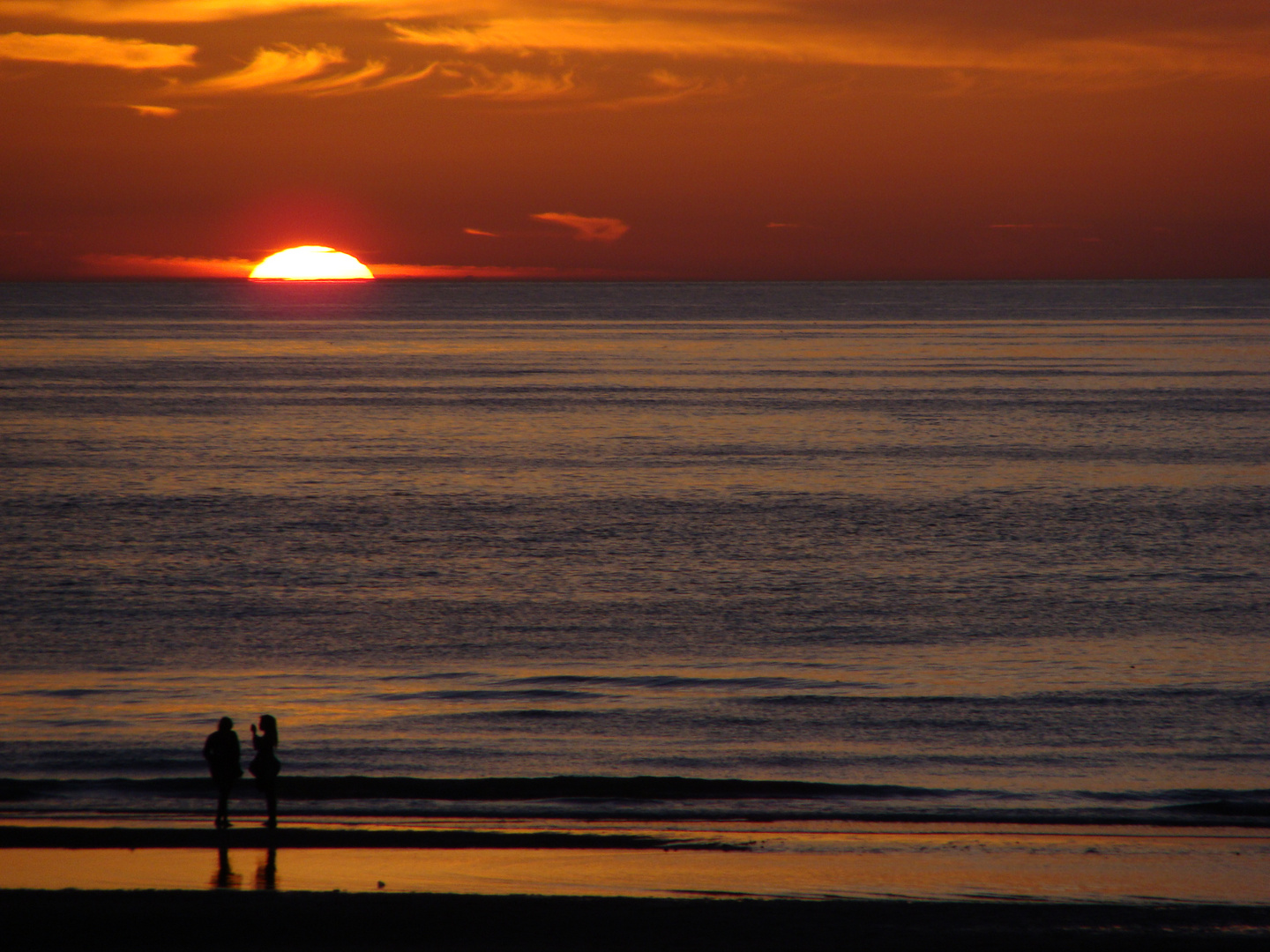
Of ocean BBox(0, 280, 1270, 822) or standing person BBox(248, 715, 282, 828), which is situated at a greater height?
ocean BBox(0, 280, 1270, 822)

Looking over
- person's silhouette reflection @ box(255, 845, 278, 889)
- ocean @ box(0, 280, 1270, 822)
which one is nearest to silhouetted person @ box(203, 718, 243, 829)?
person's silhouette reflection @ box(255, 845, 278, 889)

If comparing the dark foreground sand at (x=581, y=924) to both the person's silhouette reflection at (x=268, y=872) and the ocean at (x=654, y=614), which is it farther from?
the ocean at (x=654, y=614)

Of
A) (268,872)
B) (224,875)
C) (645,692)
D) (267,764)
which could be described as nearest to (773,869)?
(268,872)

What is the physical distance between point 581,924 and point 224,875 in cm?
414

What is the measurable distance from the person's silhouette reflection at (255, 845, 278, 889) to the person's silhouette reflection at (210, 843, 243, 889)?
0.20 meters

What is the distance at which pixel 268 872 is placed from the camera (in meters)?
13.8

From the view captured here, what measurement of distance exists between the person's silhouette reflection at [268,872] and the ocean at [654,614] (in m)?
2.84

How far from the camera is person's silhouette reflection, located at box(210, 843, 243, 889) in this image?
13.2m

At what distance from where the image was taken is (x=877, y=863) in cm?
1459

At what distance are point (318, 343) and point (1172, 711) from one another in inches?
6533

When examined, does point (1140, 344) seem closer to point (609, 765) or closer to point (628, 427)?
point (628, 427)

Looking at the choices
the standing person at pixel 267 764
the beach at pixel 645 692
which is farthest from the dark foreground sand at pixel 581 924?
the standing person at pixel 267 764

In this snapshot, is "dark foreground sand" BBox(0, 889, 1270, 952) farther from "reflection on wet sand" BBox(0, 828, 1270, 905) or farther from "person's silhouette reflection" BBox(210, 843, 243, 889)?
"reflection on wet sand" BBox(0, 828, 1270, 905)

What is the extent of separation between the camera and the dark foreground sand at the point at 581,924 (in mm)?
11531
